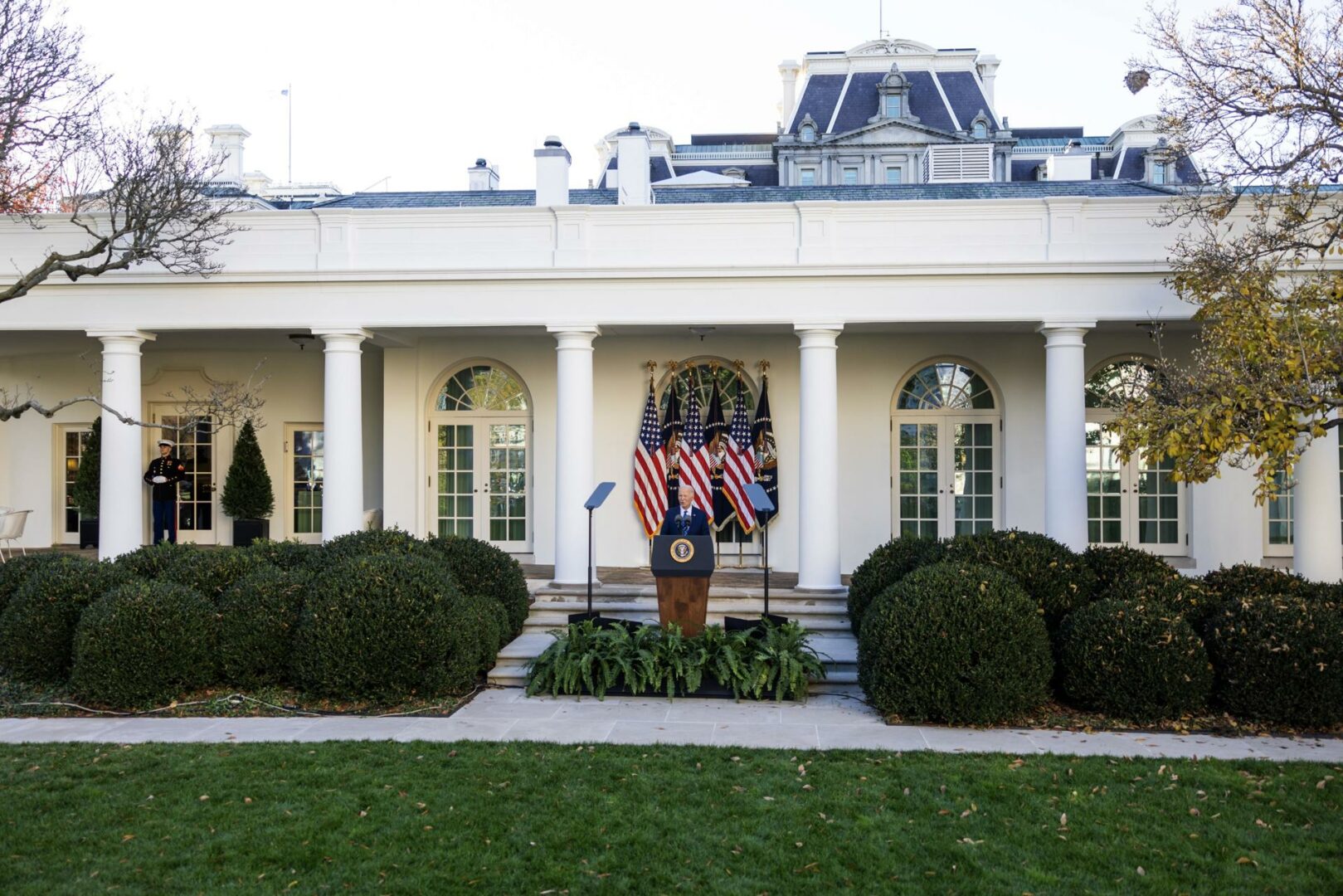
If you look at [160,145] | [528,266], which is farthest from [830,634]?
[160,145]

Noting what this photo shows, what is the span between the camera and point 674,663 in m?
9.69

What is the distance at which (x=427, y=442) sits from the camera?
16.3 meters

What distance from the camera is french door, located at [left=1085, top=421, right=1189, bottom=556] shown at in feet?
51.0

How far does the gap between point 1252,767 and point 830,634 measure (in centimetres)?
512

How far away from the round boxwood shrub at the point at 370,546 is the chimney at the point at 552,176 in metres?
5.88

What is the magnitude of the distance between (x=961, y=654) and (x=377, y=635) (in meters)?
4.96

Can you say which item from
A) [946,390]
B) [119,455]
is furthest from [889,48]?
[119,455]

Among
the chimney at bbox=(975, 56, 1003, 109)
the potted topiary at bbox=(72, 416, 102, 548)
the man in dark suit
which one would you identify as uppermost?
the chimney at bbox=(975, 56, 1003, 109)

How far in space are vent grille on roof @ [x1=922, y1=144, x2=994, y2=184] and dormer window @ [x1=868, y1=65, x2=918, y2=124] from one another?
84.2ft

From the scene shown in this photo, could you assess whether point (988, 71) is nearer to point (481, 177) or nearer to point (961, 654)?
point (481, 177)

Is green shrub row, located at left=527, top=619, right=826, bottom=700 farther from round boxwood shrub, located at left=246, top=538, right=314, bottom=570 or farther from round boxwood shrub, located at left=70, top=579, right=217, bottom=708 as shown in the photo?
round boxwood shrub, located at left=70, top=579, right=217, bottom=708

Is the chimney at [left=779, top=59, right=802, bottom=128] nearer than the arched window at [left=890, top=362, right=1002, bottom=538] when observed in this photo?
No

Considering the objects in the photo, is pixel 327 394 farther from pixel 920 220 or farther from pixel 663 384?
pixel 920 220

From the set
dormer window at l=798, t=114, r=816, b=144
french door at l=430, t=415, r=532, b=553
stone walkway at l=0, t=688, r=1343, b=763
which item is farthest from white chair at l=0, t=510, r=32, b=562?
dormer window at l=798, t=114, r=816, b=144
